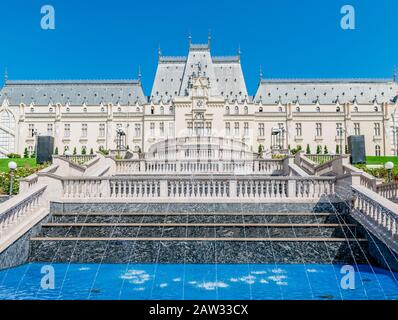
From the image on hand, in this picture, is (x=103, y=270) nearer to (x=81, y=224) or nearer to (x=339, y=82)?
(x=81, y=224)

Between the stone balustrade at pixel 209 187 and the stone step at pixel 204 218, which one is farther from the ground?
the stone balustrade at pixel 209 187

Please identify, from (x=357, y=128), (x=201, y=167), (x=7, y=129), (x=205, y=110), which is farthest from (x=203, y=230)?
(x=7, y=129)

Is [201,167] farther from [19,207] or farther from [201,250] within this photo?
[19,207]

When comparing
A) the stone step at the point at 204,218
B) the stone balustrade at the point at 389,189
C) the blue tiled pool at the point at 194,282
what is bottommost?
the blue tiled pool at the point at 194,282

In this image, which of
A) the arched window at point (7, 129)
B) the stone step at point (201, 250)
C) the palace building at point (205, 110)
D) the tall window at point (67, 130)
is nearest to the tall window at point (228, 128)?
the palace building at point (205, 110)

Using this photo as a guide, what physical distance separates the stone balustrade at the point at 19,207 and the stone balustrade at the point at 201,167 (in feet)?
36.6

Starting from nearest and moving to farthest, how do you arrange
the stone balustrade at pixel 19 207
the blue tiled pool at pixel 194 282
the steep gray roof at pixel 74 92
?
the blue tiled pool at pixel 194 282
the stone balustrade at pixel 19 207
the steep gray roof at pixel 74 92

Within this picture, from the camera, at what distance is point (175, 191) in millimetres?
14141

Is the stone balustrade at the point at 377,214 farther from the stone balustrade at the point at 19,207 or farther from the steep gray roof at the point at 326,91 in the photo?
the steep gray roof at the point at 326,91

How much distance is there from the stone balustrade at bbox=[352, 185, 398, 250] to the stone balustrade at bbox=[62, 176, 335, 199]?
174 centimetres

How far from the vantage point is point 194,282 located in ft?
28.4

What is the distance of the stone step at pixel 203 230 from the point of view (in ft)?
37.9

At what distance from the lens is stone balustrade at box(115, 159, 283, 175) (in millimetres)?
24109

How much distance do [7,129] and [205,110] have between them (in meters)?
38.3
